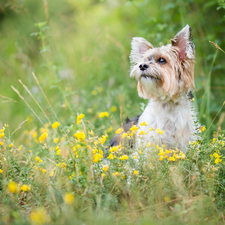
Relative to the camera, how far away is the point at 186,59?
11.1ft

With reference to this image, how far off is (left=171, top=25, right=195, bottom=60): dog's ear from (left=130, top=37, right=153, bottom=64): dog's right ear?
447mm

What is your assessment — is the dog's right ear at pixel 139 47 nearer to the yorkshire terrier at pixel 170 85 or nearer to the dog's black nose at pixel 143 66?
the yorkshire terrier at pixel 170 85

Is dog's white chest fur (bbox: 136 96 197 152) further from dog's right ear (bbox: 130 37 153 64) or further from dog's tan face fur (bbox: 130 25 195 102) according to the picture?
dog's right ear (bbox: 130 37 153 64)

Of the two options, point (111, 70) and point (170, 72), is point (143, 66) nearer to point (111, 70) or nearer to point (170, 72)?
point (170, 72)

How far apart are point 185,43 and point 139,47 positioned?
2.36 ft

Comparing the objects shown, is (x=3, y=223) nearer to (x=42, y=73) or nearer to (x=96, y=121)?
(x=96, y=121)

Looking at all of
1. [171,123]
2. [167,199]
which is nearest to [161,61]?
[171,123]

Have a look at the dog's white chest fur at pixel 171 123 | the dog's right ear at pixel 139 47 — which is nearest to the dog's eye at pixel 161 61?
the dog's right ear at pixel 139 47

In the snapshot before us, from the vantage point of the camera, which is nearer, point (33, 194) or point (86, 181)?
point (86, 181)

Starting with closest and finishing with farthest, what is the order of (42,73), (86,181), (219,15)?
(86,181), (219,15), (42,73)

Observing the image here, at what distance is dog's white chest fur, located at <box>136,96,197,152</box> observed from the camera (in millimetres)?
3201

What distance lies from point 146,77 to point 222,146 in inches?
52.1

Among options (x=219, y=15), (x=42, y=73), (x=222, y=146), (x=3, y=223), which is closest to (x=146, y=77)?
(x=222, y=146)

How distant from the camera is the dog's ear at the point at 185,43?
127 inches
